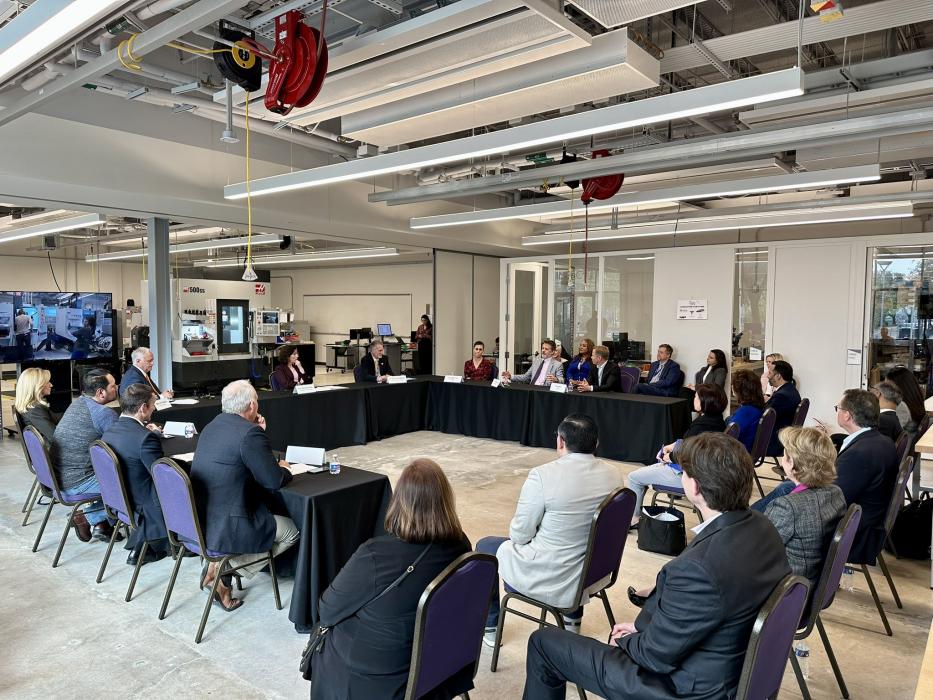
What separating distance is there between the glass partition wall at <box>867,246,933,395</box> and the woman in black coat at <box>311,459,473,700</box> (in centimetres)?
724

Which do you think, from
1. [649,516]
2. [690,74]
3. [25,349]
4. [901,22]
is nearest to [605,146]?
[690,74]

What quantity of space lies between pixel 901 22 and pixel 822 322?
Answer: 515 centimetres

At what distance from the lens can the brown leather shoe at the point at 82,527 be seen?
3789mm

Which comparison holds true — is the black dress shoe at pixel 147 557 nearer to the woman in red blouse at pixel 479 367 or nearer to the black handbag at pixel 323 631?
the black handbag at pixel 323 631

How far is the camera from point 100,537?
384 centimetres

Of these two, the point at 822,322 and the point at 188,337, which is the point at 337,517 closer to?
the point at 822,322

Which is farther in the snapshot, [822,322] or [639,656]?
[822,322]

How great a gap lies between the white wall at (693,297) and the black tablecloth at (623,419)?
9.09 ft

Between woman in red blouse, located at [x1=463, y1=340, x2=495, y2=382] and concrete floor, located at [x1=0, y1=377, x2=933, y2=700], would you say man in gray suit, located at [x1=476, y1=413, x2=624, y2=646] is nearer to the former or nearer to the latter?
concrete floor, located at [x1=0, y1=377, x2=933, y2=700]

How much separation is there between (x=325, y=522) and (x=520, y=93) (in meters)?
2.68

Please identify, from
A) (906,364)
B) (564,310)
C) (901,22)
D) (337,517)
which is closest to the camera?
(337,517)

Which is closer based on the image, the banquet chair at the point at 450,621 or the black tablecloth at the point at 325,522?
the banquet chair at the point at 450,621

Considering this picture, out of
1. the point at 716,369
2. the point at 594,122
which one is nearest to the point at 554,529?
the point at 594,122

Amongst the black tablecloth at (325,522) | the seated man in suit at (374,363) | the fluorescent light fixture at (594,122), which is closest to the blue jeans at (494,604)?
the black tablecloth at (325,522)
